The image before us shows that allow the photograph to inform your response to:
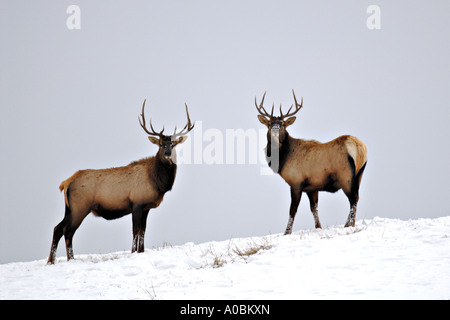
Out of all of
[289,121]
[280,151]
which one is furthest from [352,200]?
[289,121]

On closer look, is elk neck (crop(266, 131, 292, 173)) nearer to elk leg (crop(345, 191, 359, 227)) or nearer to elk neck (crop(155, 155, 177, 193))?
elk leg (crop(345, 191, 359, 227))

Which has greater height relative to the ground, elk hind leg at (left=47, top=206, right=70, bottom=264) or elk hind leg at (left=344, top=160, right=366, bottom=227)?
elk hind leg at (left=344, top=160, right=366, bottom=227)

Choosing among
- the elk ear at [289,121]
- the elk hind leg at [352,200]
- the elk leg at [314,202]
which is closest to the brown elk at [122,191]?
the elk ear at [289,121]

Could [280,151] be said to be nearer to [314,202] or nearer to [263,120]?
[263,120]

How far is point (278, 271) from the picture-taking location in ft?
26.0

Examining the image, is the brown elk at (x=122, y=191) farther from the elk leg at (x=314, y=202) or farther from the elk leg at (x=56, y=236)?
the elk leg at (x=314, y=202)

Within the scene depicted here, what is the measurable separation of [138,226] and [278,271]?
188 inches

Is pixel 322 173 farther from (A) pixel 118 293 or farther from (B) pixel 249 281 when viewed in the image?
(A) pixel 118 293

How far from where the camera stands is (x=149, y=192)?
1212 cm

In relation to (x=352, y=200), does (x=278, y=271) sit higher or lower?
lower

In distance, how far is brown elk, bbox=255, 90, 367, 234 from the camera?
38.5 ft

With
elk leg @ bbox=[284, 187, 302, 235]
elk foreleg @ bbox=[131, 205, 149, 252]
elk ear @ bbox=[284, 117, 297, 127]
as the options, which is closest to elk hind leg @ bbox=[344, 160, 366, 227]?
elk leg @ bbox=[284, 187, 302, 235]

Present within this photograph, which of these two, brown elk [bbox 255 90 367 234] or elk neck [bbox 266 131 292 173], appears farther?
elk neck [bbox 266 131 292 173]
